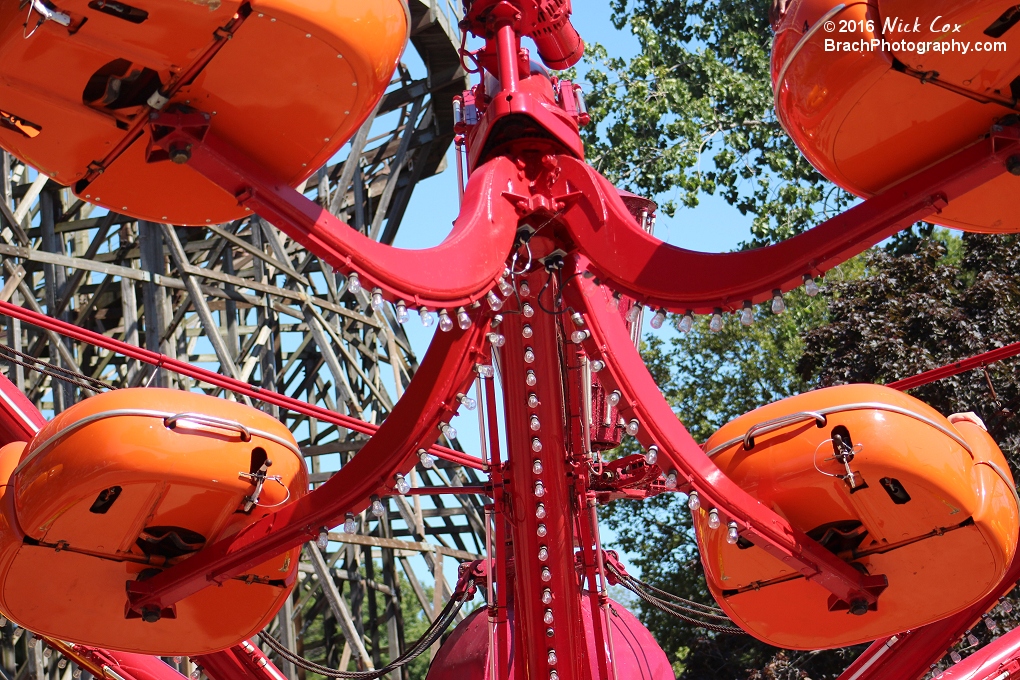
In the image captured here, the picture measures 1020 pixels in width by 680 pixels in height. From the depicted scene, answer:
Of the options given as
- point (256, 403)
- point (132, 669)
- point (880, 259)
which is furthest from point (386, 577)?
point (132, 669)

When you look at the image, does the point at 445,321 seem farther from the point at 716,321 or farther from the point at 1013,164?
the point at 1013,164

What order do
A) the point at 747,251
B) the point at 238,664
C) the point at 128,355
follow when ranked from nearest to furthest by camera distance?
the point at 747,251 < the point at 238,664 < the point at 128,355

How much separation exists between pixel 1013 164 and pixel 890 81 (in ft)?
1.42

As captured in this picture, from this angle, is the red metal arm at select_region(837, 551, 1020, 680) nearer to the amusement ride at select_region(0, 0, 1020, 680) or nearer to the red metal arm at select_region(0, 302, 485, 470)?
the amusement ride at select_region(0, 0, 1020, 680)

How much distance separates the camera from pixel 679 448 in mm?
4125

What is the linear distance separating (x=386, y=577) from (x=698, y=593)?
15.7 ft

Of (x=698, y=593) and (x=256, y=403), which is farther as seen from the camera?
(x=698, y=593)

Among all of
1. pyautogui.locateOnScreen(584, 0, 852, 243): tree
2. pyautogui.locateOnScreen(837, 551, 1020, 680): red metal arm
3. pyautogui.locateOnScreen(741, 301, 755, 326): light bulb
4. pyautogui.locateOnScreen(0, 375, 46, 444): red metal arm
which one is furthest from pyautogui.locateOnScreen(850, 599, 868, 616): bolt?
pyautogui.locateOnScreen(584, 0, 852, 243): tree

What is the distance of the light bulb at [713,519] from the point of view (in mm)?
3990

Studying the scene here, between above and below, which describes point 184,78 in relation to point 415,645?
above

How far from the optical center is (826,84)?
400 cm

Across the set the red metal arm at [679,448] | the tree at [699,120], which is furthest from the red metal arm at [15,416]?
the tree at [699,120]

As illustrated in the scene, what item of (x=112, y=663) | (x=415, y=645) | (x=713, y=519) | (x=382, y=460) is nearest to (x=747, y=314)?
(x=713, y=519)

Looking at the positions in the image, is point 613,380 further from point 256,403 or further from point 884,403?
point 256,403
